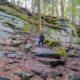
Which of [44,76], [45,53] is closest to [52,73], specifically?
[44,76]

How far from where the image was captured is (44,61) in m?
12.5

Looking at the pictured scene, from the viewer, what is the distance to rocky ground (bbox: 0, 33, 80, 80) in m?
10.5

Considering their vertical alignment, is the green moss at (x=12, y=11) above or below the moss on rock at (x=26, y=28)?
above

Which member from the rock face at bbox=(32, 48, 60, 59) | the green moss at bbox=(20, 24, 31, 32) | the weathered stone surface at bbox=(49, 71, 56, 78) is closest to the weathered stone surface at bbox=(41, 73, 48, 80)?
the weathered stone surface at bbox=(49, 71, 56, 78)

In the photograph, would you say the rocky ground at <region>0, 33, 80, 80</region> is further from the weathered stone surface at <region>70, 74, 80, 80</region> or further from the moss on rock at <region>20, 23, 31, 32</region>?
the moss on rock at <region>20, 23, 31, 32</region>

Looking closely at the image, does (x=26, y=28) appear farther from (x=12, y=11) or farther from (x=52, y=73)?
(x=52, y=73)

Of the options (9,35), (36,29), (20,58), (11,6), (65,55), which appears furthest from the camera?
(11,6)

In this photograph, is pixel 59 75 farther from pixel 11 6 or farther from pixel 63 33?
pixel 11 6

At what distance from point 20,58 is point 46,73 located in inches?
97.3

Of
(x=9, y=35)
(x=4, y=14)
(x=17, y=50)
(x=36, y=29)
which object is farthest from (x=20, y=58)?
A: (x=4, y=14)

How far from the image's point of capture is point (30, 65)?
38.1 feet

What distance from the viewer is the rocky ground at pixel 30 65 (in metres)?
10.5

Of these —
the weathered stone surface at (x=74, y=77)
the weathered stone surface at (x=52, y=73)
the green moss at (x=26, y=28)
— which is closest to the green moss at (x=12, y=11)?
the green moss at (x=26, y=28)

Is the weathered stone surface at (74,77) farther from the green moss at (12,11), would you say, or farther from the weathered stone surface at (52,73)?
the green moss at (12,11)
